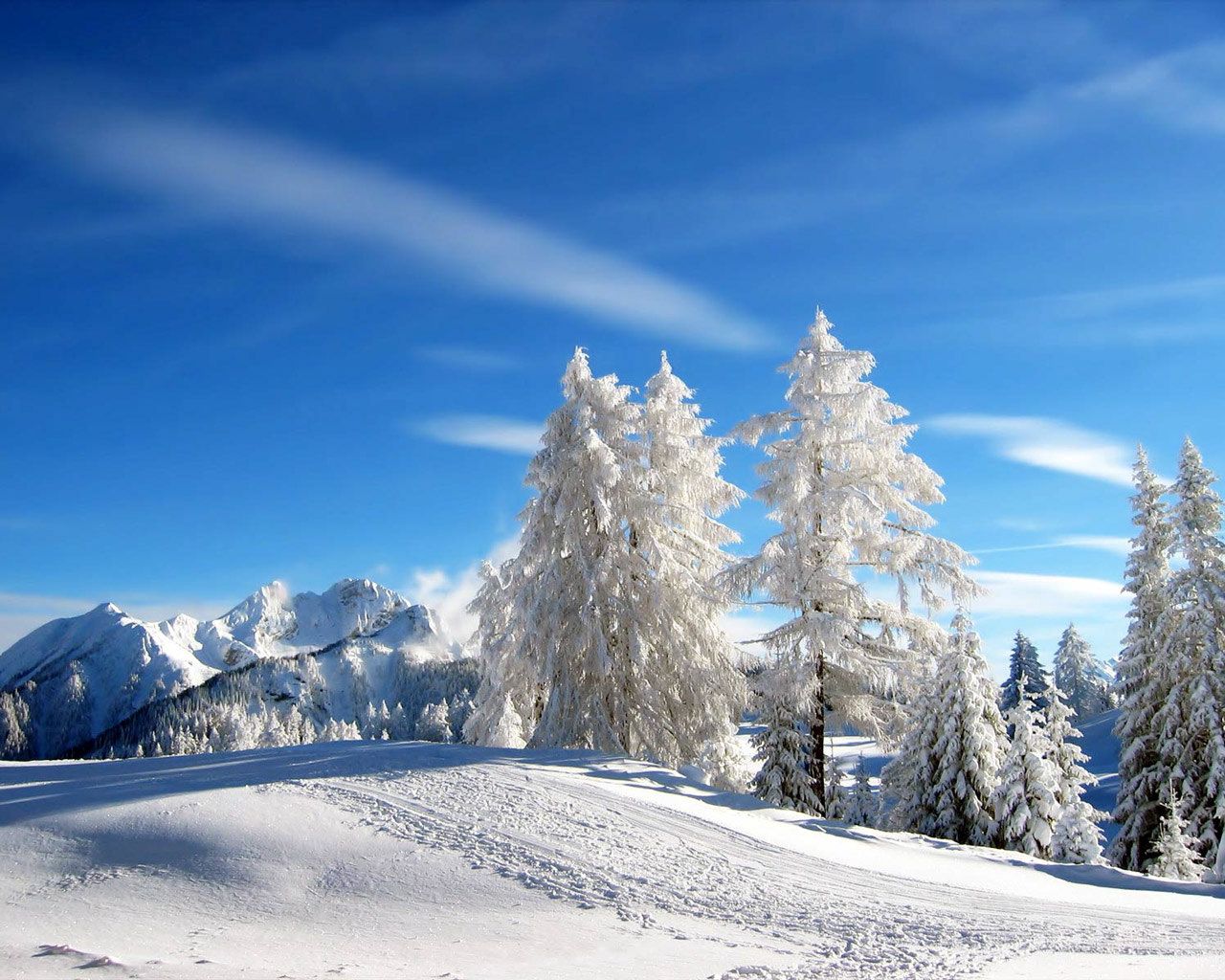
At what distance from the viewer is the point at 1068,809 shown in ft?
73.7

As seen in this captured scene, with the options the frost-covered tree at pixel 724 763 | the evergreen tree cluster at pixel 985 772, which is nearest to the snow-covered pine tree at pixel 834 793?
the frost-covered tree at pixel 724 763

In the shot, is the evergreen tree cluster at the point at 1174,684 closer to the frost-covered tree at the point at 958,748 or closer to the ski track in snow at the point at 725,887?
the frost-covered tree at the point at 958,748

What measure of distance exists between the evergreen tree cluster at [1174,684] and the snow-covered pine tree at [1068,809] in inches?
71.2

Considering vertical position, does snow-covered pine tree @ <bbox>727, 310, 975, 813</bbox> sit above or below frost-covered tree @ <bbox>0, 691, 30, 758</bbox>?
above

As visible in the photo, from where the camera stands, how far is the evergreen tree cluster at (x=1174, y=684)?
80.0 feet

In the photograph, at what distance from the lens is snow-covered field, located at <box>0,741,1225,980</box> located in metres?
7.89

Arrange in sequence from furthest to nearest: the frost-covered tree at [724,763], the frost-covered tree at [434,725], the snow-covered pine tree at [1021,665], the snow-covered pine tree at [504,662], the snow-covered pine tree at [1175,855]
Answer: the frost-covered tree at [434,725], the snow-covered pine tree at [1021,665], the snow-covered pine tree at [1175,855], the snow-covered pine tree at [504,662], the frost-covered tree at [724,763]

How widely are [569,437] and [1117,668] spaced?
20953 mm

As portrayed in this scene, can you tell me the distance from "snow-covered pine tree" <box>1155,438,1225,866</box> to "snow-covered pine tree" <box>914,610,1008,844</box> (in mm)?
5407

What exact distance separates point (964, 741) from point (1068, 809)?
3434mm

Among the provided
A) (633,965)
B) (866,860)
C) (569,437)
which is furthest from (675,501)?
(633,965)

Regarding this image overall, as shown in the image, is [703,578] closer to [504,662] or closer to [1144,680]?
[504,662]

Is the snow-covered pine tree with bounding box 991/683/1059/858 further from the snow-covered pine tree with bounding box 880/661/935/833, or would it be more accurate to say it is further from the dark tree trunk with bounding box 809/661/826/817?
the dark tree trunk with bounding box 809/661/826/817

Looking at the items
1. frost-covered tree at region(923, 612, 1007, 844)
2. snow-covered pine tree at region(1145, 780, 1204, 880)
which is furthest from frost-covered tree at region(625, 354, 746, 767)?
snow-covered pine tree at region(1145, 780, 1204, 880)
